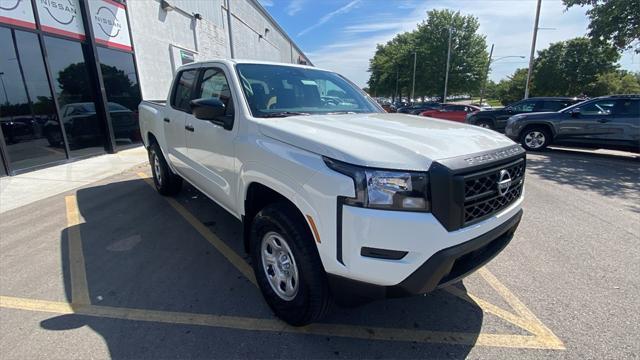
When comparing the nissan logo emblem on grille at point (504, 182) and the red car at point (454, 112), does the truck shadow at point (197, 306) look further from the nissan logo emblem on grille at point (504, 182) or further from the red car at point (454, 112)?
the red car at point (454, 112)

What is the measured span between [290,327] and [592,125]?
33.4 feet

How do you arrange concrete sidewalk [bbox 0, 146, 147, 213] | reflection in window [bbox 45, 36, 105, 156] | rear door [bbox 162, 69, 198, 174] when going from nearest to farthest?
rear door [bbox 162, 69, 198, 174] < concrete sidewalk [bbox 0, 146, 147, 213] < reflection in window [bbox 45, 36, 105, 156]

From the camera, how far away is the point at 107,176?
7.07 meters

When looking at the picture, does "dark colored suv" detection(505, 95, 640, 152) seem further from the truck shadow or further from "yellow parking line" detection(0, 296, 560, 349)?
"yellow parking line" detection(0, 296, 560, 349)

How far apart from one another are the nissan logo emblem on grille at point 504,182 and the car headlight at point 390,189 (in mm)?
665

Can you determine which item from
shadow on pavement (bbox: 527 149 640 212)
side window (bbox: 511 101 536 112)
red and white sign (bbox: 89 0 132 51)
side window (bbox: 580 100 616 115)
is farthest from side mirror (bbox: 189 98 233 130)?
side window (bbox: 511 101 536 112)

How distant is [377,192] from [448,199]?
1.28 ft

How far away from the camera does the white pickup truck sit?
1812mm

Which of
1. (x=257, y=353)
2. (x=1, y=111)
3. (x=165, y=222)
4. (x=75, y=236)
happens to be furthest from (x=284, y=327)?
(x=1, y=111)

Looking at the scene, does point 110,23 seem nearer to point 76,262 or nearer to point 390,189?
point 76,262

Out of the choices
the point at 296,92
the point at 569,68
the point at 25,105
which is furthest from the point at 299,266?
the point at 569,68

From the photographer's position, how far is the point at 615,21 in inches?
514

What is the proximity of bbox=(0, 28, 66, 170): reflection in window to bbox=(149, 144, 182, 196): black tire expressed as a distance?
3998 millimetres

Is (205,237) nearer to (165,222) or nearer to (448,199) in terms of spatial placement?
(165,222)
